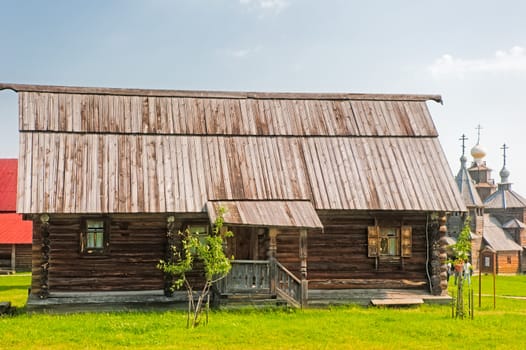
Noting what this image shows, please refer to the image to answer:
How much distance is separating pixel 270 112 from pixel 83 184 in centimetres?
706

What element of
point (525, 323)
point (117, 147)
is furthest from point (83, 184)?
point (525, 323)

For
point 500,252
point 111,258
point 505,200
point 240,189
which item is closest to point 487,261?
point 500,252

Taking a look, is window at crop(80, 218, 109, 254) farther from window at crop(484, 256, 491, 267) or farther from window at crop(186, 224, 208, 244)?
window at crop(484, 256, 491, 267)

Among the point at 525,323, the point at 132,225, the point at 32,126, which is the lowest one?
the point at 525,323

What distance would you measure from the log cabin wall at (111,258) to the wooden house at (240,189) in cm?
3

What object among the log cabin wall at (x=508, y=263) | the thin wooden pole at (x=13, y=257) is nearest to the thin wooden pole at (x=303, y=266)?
the thin wooden pole at (x=13, y=257)

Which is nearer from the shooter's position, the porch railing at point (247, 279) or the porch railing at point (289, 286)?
the porch railing at point (247, 279)

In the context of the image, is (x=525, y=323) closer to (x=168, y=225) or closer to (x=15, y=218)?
(x=168, y=225)

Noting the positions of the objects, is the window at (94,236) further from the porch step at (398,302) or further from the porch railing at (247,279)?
the porch step at (398,302)

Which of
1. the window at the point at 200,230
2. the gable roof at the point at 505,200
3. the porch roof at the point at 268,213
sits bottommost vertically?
the window at the point at 200,230

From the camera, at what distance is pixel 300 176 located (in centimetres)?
2191

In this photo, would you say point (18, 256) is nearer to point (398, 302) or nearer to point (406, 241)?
point (406, 241)

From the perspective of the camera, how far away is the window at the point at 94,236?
2017 centimetres

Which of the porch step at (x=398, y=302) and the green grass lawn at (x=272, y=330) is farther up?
the porch step at (x=398, y=302)
